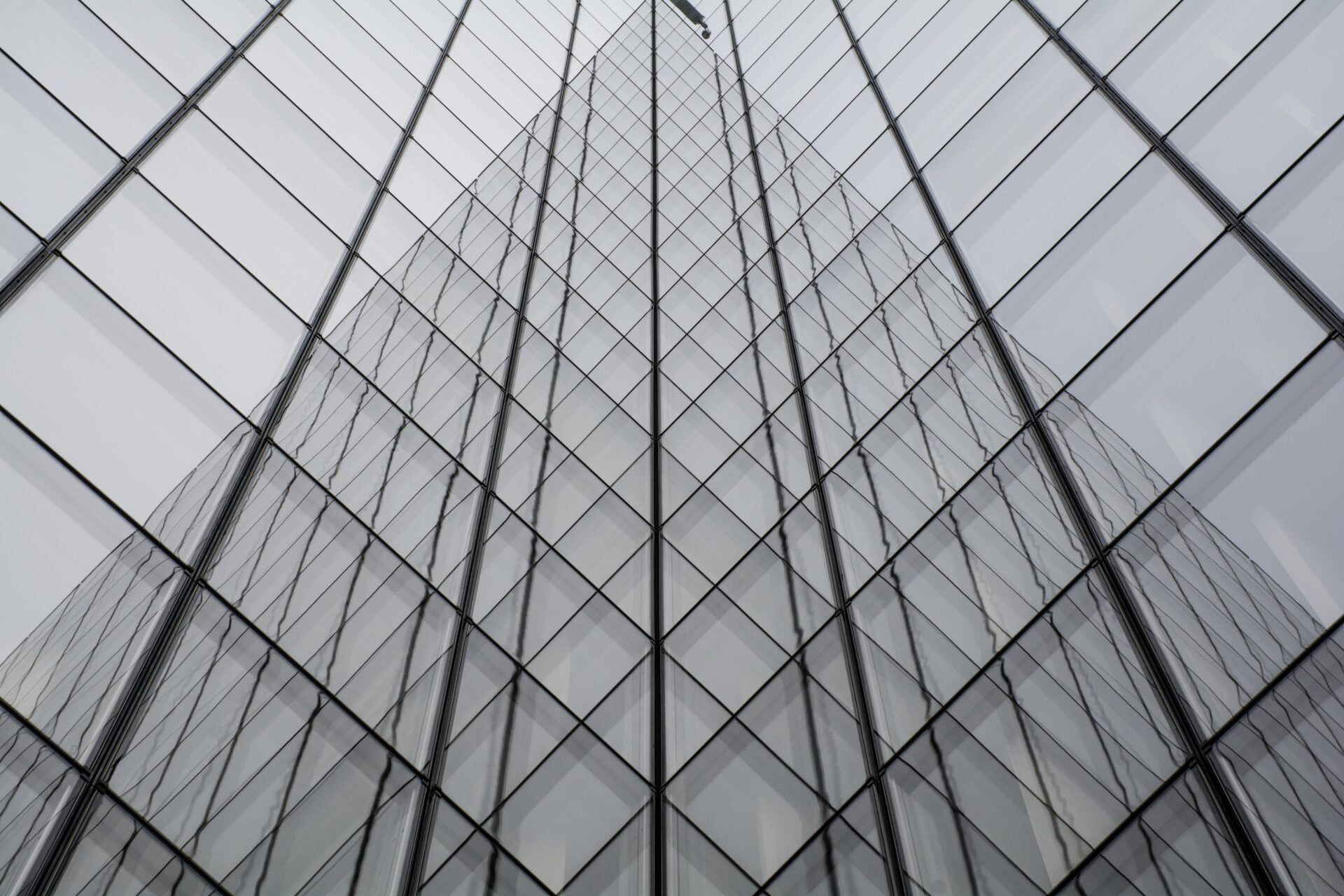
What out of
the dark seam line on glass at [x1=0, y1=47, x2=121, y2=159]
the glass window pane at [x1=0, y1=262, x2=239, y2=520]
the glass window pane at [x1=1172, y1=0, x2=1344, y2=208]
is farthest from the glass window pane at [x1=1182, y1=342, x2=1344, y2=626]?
the dark seam line on glass at [x1=0, y1=47, x2=121, y2=159]

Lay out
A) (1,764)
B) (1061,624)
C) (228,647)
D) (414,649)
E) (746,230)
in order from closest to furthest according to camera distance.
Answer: (1,764) < (228,647) < (1061,624) < (414,649) < (746,230)

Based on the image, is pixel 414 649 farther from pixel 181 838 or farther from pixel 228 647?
pixel 181 838

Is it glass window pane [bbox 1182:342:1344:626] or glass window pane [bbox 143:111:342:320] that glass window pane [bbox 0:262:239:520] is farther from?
glass window pane [bbox 1182:342:1344:626]

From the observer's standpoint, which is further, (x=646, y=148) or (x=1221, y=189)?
(x=646, y=148)

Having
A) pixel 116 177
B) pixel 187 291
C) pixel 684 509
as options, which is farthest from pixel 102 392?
pixel 684 509

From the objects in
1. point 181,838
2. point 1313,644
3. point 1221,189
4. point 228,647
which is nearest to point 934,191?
point 1221,189

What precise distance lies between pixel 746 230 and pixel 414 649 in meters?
11.7

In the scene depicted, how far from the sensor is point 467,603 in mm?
10695

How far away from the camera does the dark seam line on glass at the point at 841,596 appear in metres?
8.63

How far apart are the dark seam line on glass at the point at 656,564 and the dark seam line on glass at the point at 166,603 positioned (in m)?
4.72

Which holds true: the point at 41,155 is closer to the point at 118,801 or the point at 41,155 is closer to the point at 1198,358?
the point at 118,801

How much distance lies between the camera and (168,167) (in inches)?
420

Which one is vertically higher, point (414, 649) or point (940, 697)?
point (940, 697)

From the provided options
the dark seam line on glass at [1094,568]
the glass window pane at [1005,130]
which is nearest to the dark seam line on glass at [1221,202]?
the glass window pane at [1005,130]
